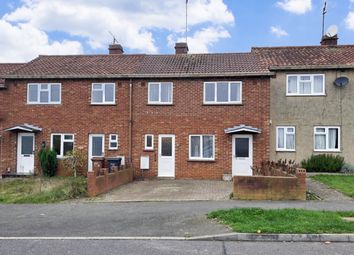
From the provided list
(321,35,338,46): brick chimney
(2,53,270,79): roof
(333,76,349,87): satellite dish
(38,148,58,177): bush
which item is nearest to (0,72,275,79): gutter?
(2,53,270,79): roof

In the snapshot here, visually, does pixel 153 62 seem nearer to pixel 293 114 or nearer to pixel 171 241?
pixel 293 114

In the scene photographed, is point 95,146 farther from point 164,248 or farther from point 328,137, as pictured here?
point 164,248

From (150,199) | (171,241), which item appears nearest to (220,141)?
(150,199)

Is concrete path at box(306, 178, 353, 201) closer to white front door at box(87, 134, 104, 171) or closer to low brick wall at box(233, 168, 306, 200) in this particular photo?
low brick wall at box(233, 168, 306, 200)

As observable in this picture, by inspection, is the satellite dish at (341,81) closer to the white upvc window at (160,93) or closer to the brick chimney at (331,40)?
the brick chimney at (331,40)

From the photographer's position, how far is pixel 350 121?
2272 centimetres

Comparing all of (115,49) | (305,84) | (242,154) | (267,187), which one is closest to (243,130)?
(242,154)

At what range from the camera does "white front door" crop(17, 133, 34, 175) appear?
21.5 m

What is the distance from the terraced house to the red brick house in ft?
0.16

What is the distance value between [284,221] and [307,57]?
17.1 metres

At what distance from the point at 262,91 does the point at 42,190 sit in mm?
10774

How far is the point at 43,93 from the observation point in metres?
21.8

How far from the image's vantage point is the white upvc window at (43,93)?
2167 cm

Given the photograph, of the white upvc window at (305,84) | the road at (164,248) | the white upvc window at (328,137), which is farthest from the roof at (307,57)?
the road at (164,248)
